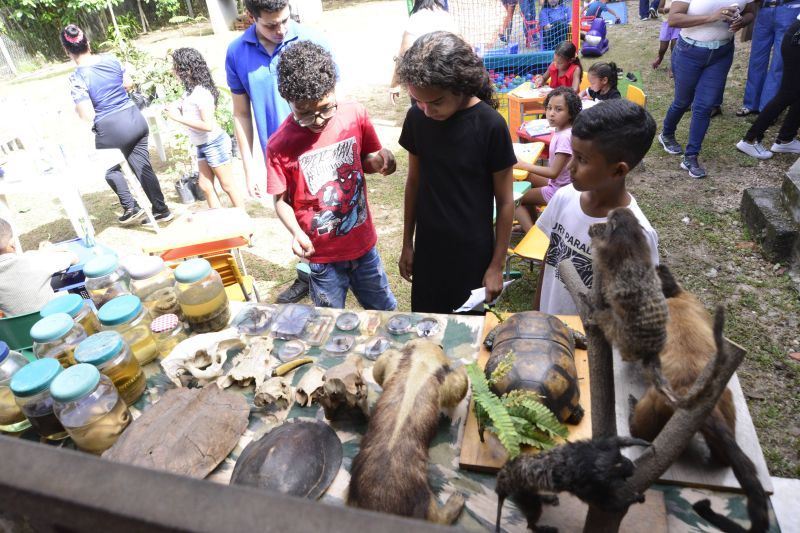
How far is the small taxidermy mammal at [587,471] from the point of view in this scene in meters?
1.11

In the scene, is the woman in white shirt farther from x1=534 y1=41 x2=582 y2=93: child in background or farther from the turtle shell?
the turtle shell

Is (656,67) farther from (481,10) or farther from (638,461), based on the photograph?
(638,461)

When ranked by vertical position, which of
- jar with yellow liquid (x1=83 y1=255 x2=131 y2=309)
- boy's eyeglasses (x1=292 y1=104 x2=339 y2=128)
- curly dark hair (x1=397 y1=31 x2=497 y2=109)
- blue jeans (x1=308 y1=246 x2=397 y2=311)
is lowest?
blue jeans (x1=308 y1=246 x2=397 y2=311)

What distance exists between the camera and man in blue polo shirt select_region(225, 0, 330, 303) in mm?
3710

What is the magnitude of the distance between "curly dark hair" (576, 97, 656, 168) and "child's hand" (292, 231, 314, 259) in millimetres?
1620

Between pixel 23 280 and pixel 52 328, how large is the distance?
1.60 m

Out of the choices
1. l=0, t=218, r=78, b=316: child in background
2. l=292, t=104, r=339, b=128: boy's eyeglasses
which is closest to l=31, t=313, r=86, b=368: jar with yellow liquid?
l=0, t=218, r=78, b=316: child in background

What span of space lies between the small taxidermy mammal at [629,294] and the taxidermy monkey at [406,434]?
0.80 m

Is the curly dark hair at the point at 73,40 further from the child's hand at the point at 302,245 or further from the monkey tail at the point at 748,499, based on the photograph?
the monkey tail at the point at 748,499

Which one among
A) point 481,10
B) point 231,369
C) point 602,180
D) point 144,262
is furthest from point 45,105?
point 602,180

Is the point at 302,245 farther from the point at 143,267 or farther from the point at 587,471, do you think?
the point at 587,471

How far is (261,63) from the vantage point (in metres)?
3.96

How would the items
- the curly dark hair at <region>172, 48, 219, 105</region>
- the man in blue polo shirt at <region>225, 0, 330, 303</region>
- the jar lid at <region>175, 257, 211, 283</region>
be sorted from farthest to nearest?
the curly dark hair at <region>172, 48, 219, 105</region>
the man in blue polo shirt at <region>225, 0, 330, 303</region>
the jar lid at <region>175, 257, 211, 283</region>

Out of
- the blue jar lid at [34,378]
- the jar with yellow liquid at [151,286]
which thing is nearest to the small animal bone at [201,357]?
the jar with yellow liquid at [151,286]
